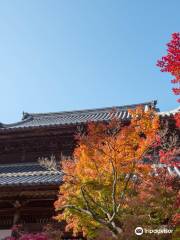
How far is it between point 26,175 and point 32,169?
1.24 metres

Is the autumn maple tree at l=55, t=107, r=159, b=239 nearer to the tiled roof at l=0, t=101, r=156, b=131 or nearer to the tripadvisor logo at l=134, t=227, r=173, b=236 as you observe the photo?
the tripadvisor logo at l=134, t=227, r=173, b=236

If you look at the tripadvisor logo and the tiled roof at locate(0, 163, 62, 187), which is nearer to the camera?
the tripadvisor logo

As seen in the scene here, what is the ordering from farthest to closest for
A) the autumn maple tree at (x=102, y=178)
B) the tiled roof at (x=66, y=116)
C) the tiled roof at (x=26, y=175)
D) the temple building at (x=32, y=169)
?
the tiled roof at (x=66, y=116) < the temple building at (x=32, y=169) < the tiled roof at (x=26, y=175) < the autumn maple tree at (x=102, y=178)

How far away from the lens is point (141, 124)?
1100cm

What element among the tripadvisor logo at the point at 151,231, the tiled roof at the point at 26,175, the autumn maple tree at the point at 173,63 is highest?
the autumn maple tree at the point at 173,63

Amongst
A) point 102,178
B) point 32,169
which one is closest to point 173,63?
point 102,178

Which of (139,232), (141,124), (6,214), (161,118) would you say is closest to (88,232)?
(139,232)

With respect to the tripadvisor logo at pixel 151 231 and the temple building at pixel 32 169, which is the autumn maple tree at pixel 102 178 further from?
the temple building at pixel 32 169

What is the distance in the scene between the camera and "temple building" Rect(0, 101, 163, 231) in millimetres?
12062

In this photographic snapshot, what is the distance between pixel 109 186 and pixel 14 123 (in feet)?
43.4

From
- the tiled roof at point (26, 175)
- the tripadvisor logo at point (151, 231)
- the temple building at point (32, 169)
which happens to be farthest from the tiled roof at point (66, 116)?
the tripadvisor logo at point (151, 231)

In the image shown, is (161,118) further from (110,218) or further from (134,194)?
(110,218)

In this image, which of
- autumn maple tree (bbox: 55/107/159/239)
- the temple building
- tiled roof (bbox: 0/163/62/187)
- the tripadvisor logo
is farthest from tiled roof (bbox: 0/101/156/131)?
the tripadvisor logo

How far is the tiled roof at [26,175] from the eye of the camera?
11930 millimetres
